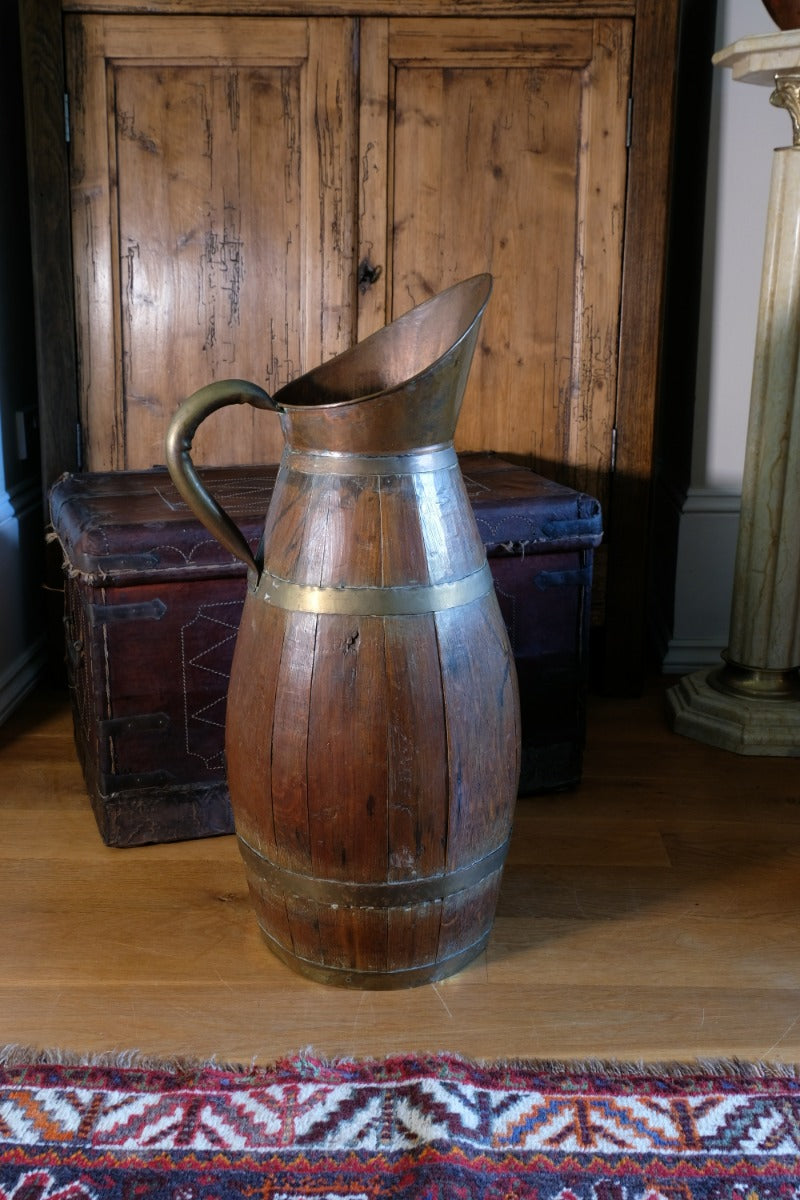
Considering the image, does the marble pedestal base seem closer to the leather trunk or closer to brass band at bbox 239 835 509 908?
the leather trunk

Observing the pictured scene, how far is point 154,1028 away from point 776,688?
5.22ft

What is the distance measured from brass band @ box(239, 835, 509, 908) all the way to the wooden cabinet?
133 cm

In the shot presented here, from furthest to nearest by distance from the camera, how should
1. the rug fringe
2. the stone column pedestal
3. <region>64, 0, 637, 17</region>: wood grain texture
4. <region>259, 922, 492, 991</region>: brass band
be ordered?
<region>64, 0, 637, 17</region>: wood grain texture < the stone column pedestal < <region>259, 922, 492, 991</region>: brass band < the rug fringe

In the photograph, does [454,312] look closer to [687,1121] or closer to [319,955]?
[319,955]

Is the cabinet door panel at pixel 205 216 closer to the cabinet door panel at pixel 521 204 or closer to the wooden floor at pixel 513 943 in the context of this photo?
the cabinet door panel at pixel 521 204

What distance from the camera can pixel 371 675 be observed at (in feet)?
5.19

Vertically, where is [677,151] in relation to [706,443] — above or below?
above

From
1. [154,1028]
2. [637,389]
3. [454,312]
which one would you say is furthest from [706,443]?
[154,1028]

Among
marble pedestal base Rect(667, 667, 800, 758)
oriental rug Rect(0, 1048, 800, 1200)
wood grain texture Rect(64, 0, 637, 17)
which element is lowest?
oriental rug Rect(0, 1048, 800, 1200)

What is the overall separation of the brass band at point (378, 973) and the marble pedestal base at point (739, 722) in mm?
1038

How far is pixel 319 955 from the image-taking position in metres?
1.75

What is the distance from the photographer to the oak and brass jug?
5.19ft

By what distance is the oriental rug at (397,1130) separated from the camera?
4.54 ft

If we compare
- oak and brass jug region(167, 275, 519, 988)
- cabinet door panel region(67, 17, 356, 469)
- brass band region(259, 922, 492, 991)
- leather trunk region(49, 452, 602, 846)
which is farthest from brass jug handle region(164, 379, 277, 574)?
cabinet door panel region(67, 17, 356, 469)
